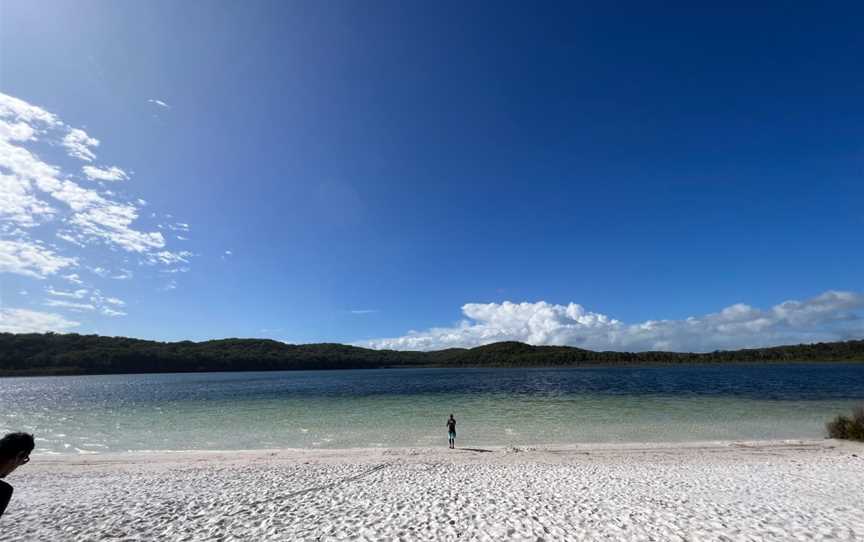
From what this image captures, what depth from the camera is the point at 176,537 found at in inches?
327

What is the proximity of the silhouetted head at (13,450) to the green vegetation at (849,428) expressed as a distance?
99.6 feet

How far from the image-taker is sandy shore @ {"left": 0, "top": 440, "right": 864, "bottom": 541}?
337 inches

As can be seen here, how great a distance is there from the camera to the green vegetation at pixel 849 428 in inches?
785

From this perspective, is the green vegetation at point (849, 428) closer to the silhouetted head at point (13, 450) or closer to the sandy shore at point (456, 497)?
the sandy shore at point (456, 497)

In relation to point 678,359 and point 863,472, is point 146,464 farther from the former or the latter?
point 678,359

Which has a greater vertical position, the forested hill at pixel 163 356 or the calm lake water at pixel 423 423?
the forested hill at pixel 163 356

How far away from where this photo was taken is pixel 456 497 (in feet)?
36.4

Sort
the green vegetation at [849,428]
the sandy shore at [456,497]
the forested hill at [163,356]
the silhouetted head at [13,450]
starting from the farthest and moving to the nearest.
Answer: the forested hill at [163,356], the green vegetation at [849,428], the sandy shore at [456,497], the silhouetted head at [13,450]

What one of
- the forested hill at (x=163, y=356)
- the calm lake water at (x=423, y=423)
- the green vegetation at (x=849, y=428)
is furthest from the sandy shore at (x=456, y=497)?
the forested hill at (x=163, y=356)

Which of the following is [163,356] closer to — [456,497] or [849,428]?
[456,497]

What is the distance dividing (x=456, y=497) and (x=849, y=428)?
2271cm

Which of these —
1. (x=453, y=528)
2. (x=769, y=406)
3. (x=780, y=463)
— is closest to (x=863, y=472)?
(x=780, y=463)

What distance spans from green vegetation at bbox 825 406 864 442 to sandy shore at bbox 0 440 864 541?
265 cm

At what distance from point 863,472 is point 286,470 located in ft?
Result: 67.2
